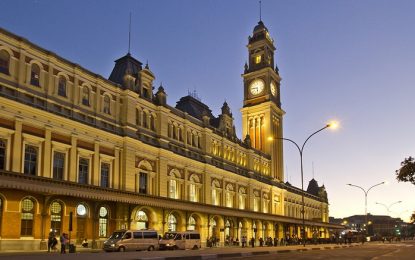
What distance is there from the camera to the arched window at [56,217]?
36062mm

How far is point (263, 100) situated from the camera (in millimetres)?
83312

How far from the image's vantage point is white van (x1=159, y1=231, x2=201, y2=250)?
133 feet

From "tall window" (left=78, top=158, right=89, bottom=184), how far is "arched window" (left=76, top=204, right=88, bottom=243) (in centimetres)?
255

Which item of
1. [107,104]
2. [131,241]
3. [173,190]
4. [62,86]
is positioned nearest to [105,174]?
[107,104]

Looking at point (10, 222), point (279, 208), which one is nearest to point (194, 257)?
point (10, 222)

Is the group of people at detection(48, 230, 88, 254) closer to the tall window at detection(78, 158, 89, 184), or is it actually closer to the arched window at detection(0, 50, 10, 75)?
the tall window at detection(78, 158, 89, 184)

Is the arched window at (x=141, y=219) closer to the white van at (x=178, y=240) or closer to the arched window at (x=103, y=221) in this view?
the arched window at (x=103, y=221)

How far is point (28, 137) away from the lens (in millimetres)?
35281

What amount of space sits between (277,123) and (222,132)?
2197 centimetres

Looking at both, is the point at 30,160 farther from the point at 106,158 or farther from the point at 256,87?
the point at 256,87

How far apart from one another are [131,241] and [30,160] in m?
9.59

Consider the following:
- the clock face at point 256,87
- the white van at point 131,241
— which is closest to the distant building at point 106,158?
the white van at point 131,241

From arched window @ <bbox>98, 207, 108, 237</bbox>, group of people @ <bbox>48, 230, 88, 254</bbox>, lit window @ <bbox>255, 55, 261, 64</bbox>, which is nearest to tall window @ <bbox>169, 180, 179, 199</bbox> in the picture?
arched window @ <bbox>98, 207, 108, 237</bbox>

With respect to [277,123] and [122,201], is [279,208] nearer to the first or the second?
[277,123]
